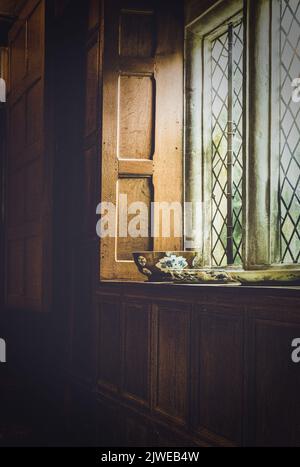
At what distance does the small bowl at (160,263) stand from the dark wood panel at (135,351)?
173 mm

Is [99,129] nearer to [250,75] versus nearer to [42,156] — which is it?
[42,156]

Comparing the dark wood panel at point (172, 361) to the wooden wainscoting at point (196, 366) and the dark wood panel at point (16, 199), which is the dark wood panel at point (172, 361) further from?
the dark wood panel at point (16, 199)

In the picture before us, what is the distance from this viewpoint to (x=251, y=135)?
10.6 ft

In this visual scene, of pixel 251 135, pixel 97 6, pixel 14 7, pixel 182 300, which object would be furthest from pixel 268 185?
pixel 14 7

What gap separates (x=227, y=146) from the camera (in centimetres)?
368

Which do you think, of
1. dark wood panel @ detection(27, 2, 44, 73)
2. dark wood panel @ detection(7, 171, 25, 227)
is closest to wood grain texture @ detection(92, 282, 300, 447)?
dark wood panel @ detection(7, 171, 25, 227)

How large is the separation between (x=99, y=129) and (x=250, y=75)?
1118 mm

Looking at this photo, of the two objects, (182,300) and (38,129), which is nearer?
(182,300)

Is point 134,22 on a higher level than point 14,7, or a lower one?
lower

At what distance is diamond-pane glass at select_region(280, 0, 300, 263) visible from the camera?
309 centimetres

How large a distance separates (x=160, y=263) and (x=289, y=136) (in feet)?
3.05

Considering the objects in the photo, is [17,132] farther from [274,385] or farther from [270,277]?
[274,385]

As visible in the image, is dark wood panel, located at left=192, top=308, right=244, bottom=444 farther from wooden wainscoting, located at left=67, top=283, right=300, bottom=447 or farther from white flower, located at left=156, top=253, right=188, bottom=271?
white flower, located at left=156, top=253, right=188, bottom=271

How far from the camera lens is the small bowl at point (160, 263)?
3354 millimetres
